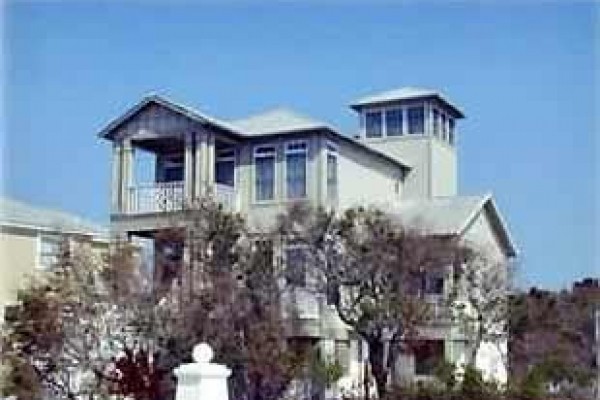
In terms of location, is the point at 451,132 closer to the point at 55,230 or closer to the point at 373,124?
the point at 373,124

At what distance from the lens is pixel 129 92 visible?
5039 millimetres

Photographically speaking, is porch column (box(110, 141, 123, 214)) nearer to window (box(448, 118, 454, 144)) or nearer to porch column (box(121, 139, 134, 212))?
porch column (box(121, 139, 134, 212))

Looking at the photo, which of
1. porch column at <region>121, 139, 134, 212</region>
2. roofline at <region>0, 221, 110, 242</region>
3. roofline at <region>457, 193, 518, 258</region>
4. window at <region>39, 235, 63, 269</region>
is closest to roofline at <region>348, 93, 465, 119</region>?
roofline at <region>457, 193, 518, 258</region>

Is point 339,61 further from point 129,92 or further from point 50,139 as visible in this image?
point 129,92

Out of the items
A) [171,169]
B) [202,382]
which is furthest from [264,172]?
[202,382]

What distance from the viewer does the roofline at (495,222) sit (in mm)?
5438

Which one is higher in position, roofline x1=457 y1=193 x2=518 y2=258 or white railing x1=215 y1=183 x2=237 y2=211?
white railing x1=215 y1=183 x2=237 y2=211

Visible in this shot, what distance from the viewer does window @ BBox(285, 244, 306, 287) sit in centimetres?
521

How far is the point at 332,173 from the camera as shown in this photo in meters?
6.09

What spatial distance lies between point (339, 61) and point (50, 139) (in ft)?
3.24

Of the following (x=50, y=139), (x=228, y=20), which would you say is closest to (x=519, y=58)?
(x=228, y=20)

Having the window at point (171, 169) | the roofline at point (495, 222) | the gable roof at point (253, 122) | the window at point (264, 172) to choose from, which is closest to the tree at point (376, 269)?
the roofline at point (495, 222)

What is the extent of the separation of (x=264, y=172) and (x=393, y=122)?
1.12 metres

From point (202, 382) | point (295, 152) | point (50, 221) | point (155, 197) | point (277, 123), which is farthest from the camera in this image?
point (277, 123)
